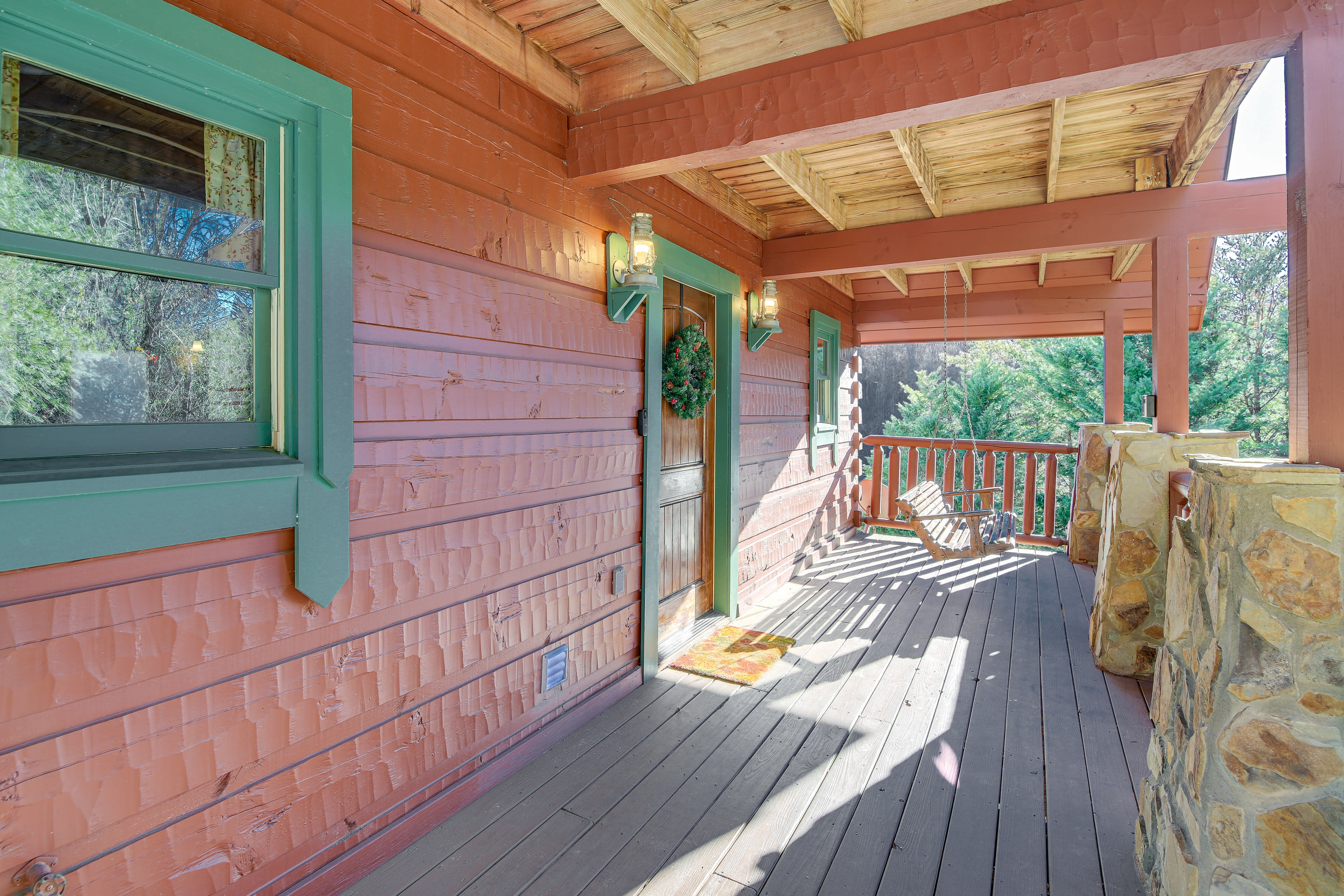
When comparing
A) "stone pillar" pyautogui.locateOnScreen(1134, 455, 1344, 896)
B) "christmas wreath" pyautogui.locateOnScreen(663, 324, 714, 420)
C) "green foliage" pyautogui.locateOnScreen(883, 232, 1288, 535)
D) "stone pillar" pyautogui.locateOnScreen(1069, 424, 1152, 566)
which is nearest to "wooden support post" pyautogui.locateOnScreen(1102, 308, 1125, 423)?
"stone pillar" pyautogui.locateOnScreen(1069, 424, 1152, 566)

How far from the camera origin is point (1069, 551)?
5504mm

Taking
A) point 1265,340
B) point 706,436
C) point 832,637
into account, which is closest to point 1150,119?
point 706,436

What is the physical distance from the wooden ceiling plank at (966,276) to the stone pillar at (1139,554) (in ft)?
7.41

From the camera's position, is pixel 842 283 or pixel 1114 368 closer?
pixel 1114 368

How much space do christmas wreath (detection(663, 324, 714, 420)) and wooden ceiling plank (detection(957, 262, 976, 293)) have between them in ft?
8.57

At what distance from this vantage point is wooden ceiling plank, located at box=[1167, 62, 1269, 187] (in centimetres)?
238

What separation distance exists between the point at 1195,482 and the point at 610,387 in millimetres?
2023

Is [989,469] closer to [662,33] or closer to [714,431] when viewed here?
[714,431]

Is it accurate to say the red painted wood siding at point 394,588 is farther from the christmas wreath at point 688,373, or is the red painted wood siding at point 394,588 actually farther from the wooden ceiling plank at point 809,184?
the wooden ceiling plank at point 809,184

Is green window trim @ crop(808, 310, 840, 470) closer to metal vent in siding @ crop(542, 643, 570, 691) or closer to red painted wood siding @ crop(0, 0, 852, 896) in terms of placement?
red painted wood siding @ crop(0, 0, 852, 896)

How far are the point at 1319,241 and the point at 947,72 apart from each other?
101 cm

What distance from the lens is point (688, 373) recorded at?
336 centimetres

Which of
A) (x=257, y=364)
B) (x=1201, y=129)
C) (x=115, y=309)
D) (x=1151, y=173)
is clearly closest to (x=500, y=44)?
(x=257, y=364)

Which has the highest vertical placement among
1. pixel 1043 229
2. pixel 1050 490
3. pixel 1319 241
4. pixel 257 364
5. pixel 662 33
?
pixel 662 33
